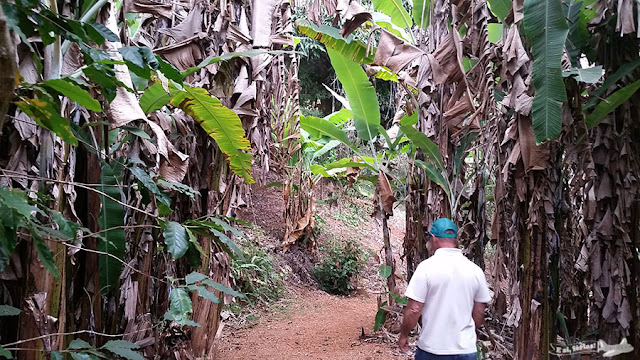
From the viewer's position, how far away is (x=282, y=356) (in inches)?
200

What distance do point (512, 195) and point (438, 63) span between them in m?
1.28

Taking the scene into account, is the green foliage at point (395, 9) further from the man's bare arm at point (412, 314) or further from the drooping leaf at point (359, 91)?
the man's bare arm at point (412, 314)

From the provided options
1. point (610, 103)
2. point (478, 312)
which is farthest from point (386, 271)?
point (610, 103)

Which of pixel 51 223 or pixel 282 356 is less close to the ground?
pixel 51 223

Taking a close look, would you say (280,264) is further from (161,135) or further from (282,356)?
(161,135)

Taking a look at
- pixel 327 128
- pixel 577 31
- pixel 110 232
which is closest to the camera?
pixel 110 232

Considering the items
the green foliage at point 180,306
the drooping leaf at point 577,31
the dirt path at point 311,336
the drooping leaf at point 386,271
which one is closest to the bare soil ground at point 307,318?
the dirt path at point 311,336

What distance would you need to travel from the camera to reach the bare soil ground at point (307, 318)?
17.3ft

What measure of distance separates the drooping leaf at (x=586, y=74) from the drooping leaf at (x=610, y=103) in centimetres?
33

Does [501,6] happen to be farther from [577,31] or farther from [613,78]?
[613,78]

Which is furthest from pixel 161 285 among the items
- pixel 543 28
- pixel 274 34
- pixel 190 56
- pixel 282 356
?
pixel 543 28

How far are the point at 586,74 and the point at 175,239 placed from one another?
2.71 m

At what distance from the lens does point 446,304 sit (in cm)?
279

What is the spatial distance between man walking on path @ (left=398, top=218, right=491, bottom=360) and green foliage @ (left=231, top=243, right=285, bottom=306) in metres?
4.35
